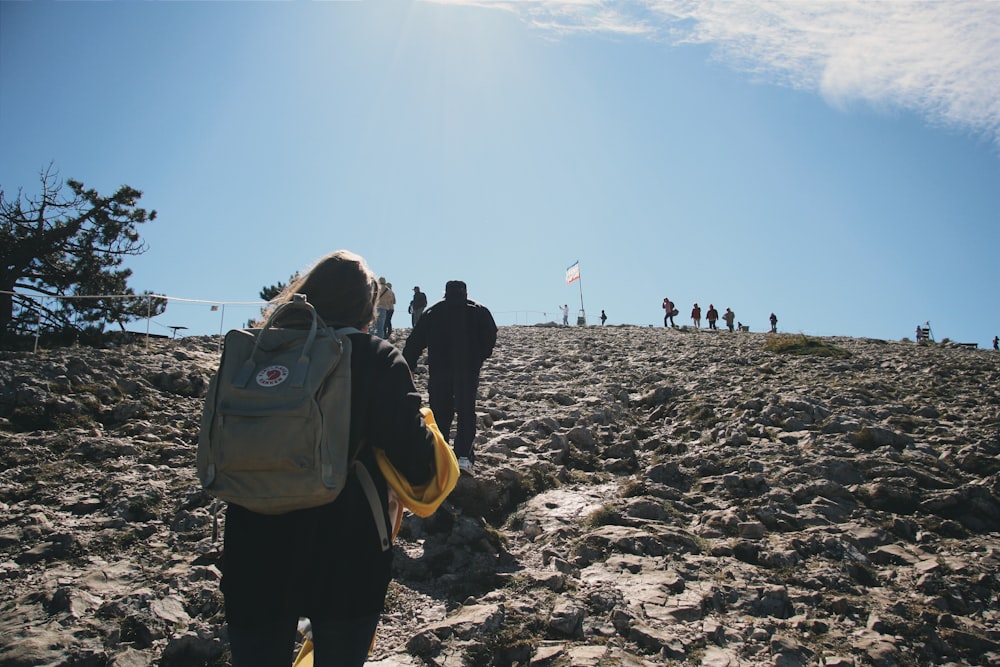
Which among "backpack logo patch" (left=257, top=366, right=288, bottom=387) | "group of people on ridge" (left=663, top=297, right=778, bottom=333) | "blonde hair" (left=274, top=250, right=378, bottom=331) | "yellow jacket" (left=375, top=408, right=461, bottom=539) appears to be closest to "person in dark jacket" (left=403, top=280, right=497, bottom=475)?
"blonde hair" (left=274, top=250, right=378, bottom=331)

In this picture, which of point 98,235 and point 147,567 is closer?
point 147,567

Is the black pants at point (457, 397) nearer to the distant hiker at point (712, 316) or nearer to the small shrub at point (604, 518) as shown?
the small shrub at point (604, 518)

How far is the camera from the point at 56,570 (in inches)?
210

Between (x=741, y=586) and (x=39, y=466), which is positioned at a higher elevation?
(x=39, y=466)

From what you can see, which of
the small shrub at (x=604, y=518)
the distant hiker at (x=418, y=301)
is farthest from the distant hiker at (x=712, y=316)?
the small shrub at (x=604, y=518)

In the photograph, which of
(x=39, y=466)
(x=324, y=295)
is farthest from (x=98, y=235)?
(x=324, y=295)

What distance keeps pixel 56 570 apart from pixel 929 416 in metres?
12.0

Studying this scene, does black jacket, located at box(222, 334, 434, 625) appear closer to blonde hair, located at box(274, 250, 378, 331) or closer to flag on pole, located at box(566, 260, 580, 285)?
blonde hair, located at box(274, 250, 378, 331)

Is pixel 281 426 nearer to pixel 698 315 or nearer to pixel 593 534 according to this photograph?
pixel 593 534

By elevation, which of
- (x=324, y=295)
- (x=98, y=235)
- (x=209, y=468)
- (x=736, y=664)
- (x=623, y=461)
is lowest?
(x=736, y=664)

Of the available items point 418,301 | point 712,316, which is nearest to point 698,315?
point 712,316

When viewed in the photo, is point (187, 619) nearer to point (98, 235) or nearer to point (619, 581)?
point (619, 581)

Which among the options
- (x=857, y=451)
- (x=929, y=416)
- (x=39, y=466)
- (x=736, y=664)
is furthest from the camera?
(x=929, y=416)

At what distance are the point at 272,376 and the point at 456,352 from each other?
4.78 m
